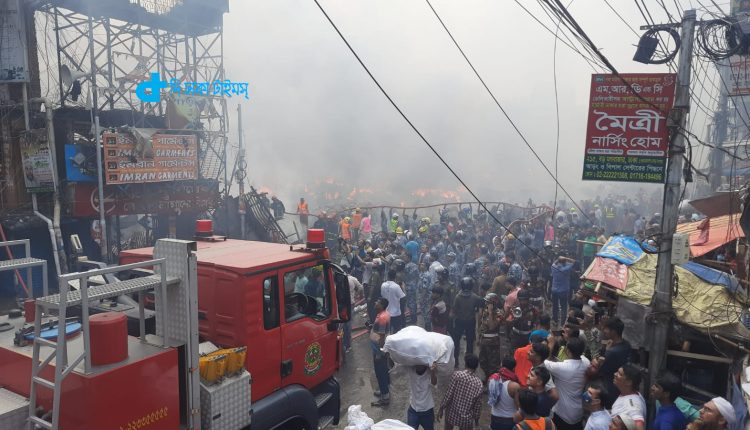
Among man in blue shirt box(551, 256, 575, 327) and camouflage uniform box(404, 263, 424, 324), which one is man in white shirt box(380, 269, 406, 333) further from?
man in blue shirt box(551, 256, 575, 327)

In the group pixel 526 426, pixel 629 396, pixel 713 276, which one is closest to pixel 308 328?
pixel 526 426

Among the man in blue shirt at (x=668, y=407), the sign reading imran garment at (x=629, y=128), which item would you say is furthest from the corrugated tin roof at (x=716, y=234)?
the man in blue shirt at (x=668, y=407)

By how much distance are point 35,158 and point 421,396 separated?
40.6 feet

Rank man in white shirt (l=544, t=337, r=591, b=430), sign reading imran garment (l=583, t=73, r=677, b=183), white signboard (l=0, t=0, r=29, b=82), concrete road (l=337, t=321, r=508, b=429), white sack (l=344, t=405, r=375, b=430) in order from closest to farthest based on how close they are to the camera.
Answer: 1. white sack (l=344, t=405, r=375, b=430)
2. man in white shirt (l=544, t=337, r=591, b=430)
3. sign reading imran garment (l=583, t=73, r=677, b=183)
4. concrete road (l=337, t=321, r=508, b=429)
5. white signboard (l=0, t=0, r=29, b=82)

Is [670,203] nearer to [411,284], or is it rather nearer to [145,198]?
[411,284]

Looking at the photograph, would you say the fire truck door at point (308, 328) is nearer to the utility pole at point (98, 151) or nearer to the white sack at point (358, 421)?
the white sack at point (358, 421)

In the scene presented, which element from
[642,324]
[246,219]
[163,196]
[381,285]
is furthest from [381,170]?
[642,324]

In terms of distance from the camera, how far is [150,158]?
1506 cm

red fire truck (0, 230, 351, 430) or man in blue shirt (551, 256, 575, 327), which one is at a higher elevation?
red fire truck (0, 230, 351, 430)

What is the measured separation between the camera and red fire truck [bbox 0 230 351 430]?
334cm

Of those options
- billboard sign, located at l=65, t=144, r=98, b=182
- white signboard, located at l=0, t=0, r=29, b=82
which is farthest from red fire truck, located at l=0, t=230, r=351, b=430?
white signboard, located at l=0, t=0, r=29, b=82

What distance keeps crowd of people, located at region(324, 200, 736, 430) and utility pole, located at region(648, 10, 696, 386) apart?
35cm

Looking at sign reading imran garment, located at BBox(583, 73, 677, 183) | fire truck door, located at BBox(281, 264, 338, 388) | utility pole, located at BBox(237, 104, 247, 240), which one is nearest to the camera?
fire truck door, located at BBox(281, 264, 338, 388)

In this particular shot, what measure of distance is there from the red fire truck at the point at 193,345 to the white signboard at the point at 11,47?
10.4 m
